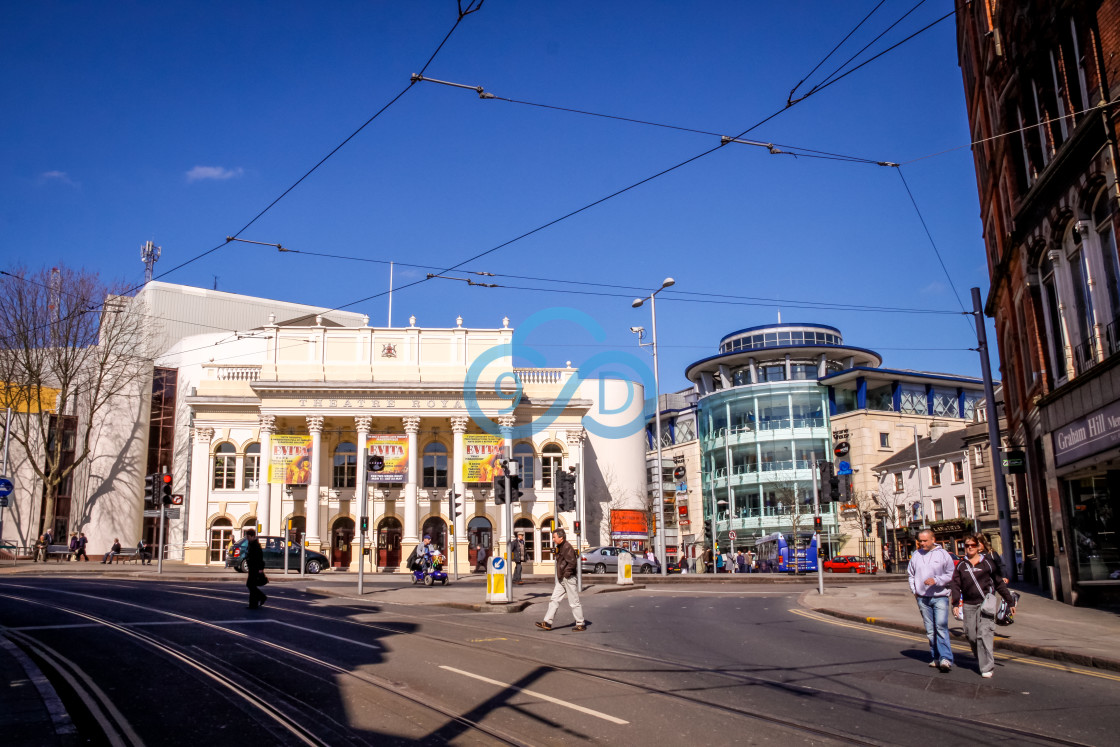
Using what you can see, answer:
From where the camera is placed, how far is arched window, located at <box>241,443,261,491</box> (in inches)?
2072

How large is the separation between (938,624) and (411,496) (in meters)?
42.5

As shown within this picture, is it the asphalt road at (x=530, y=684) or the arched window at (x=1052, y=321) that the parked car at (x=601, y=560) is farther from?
the asphalt road at (x=530, y=684)

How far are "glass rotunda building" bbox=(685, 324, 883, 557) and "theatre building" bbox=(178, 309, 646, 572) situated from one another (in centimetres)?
1973

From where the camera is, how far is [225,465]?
5306 centimetres

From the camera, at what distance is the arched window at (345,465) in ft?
175

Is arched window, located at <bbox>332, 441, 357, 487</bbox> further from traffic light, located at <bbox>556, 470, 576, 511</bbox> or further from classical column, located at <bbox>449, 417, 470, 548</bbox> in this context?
traffic light, located at <bbox>556, 470, 576, 511</bbox>

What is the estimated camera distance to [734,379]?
75562mm

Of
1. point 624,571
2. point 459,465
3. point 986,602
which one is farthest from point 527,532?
point 986,602

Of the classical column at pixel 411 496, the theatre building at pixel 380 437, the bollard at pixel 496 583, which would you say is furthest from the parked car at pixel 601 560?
the bollard at pixel 496 583

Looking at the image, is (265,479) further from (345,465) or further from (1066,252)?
(1066,252)

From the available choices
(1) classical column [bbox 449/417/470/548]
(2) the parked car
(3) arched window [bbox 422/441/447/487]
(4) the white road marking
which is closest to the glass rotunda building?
(2) the parked car

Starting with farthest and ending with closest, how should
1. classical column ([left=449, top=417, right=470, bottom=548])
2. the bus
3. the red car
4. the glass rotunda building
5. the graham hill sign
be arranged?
the glass rotunda building < the bus < classical column ([left=449, top=417, right=470, bottom=548]) < the red car < the graham hill sign

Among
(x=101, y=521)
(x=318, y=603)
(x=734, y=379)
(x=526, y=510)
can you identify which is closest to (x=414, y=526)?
(x=526, y=510)

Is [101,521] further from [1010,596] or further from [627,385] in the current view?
[1010,596]
